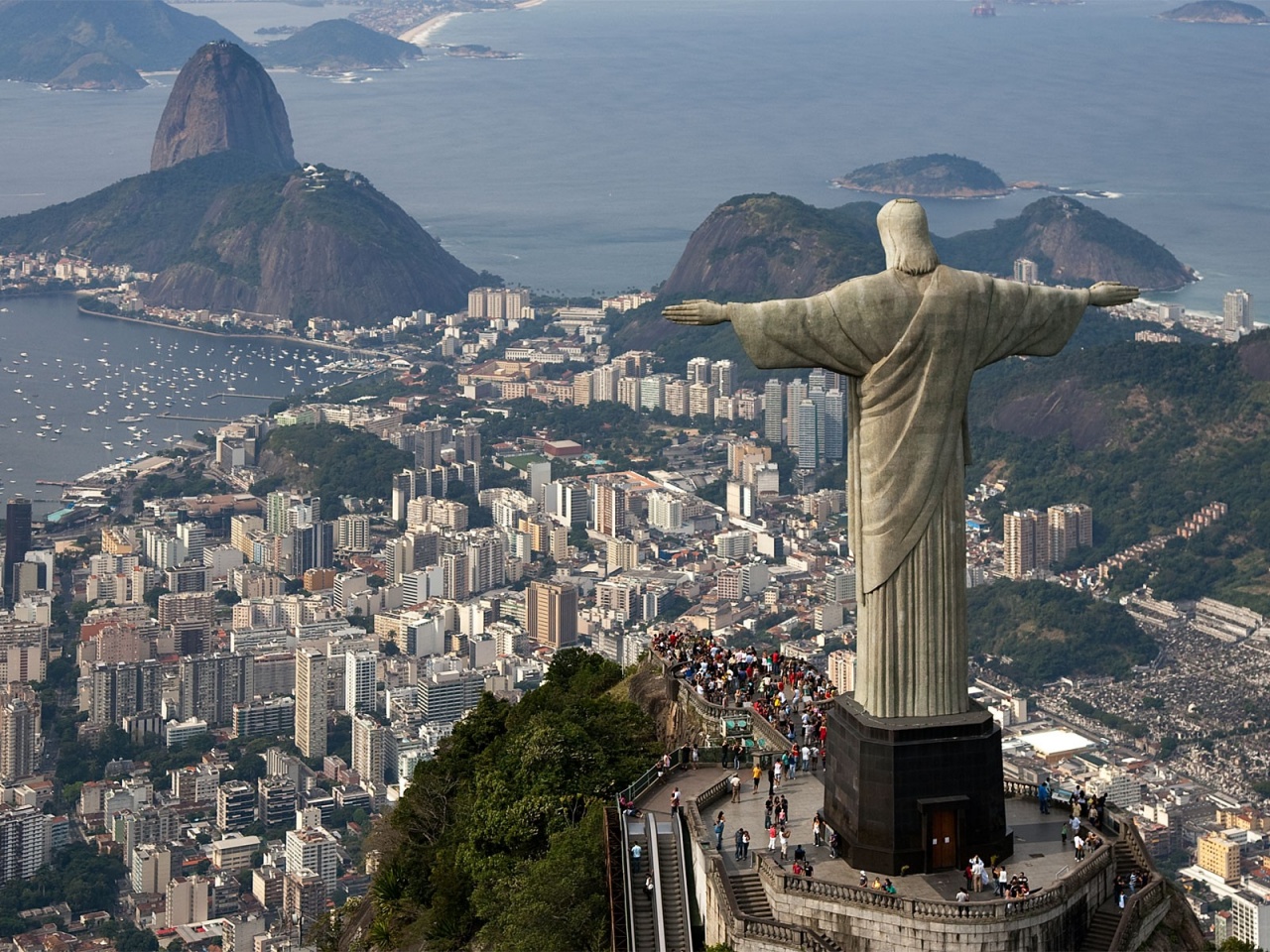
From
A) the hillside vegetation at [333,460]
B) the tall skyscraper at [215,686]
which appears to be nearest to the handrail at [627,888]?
the tall skyscraper at [215,686]

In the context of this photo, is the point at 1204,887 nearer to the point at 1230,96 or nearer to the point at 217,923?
the point at 217,923

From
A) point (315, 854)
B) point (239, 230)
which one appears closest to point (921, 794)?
point (315, 854)

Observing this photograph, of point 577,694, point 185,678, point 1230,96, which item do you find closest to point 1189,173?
point 1230,96

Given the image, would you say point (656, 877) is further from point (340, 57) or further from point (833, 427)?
point (340, 57)

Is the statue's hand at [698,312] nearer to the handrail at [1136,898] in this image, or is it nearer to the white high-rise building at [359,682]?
the handrail at [1136,898]

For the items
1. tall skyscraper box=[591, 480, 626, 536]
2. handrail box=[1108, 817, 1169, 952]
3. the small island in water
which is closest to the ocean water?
the small island in water

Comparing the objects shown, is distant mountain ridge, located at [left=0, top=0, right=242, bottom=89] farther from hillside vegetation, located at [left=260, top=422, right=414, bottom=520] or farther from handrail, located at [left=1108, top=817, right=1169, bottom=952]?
handrail, located at [left=1108, top=817, right=1169, bottom=952]
